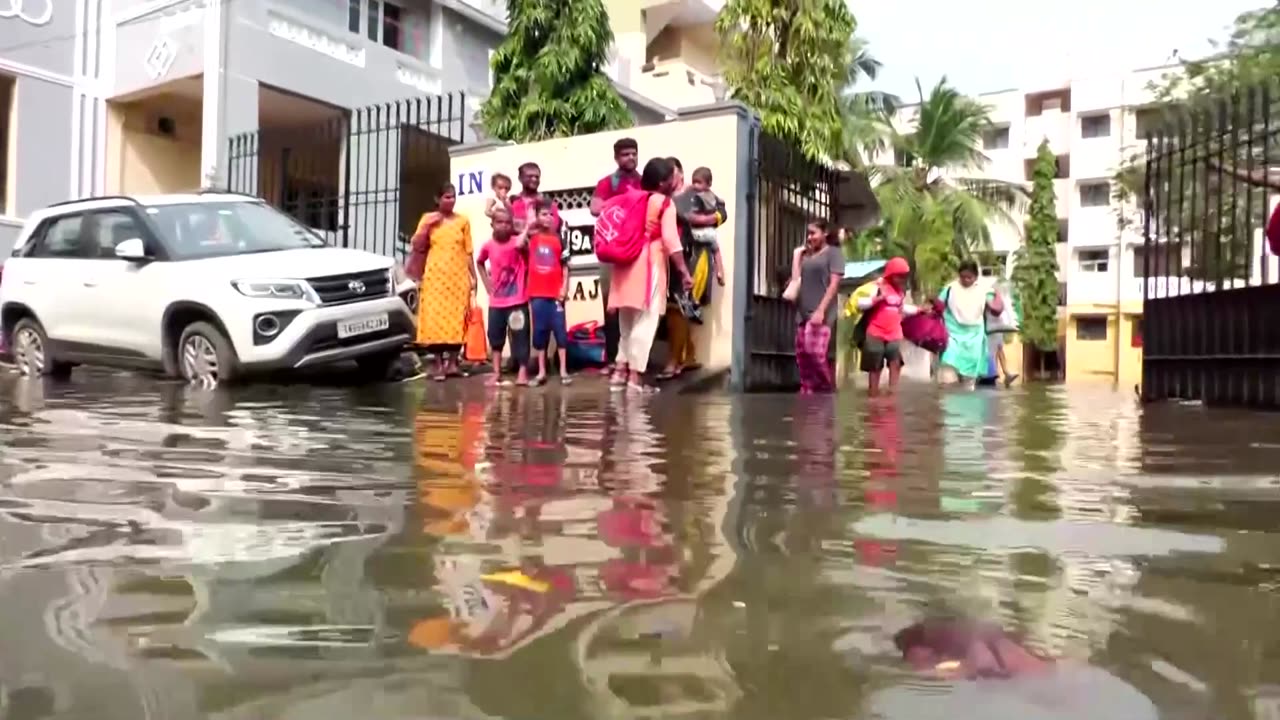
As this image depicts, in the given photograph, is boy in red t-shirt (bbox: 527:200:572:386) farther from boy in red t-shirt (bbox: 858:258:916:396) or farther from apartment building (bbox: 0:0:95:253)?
apartment building (bbox: 0:0:95:253)

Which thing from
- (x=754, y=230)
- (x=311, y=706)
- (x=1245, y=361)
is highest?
(x=754, y=230)

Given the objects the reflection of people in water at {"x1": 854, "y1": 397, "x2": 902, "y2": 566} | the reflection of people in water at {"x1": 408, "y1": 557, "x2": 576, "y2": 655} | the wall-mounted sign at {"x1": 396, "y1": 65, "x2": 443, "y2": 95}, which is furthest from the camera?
the wall-mounted sign at {"x1": 396, "y1": 65, "x2": 443, "y2": 95}

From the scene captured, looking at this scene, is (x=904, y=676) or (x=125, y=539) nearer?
(x=904, y=676)

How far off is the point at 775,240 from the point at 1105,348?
1346 inches

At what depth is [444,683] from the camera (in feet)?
5.09

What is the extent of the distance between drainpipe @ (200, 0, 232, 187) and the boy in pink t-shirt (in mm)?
8504

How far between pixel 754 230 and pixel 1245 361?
13.1ft

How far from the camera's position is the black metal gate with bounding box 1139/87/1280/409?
23.5 feet

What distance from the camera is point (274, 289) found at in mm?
8453

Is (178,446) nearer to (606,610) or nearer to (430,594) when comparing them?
(430,594)

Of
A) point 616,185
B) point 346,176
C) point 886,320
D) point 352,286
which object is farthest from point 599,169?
point 346,176

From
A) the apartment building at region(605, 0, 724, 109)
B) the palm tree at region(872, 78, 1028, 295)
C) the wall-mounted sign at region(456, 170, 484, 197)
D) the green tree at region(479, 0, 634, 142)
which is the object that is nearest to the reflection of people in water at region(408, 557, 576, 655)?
the wall-mounted sign at region(456, 170, 484, 197)

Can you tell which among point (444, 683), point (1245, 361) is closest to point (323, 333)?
point (1245, 361)

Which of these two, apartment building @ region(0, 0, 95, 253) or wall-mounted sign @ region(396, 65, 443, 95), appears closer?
apartment building @ region(0, 0, 95, 253)
